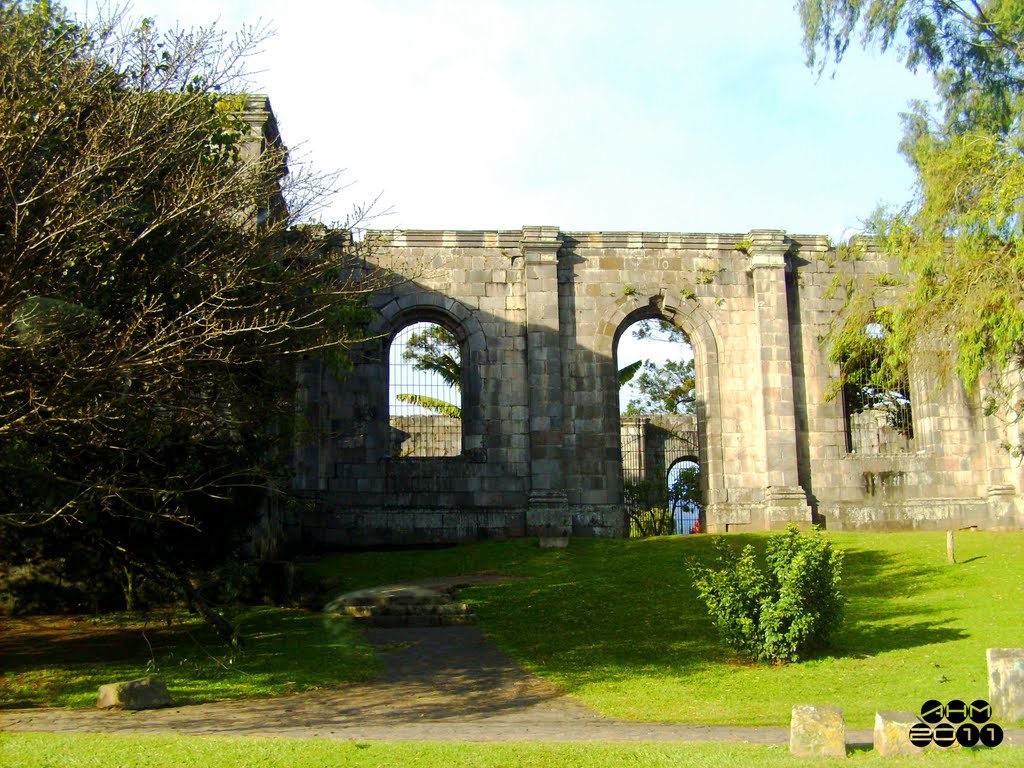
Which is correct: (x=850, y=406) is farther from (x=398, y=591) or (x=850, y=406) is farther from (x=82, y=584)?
(x=82, y=584)

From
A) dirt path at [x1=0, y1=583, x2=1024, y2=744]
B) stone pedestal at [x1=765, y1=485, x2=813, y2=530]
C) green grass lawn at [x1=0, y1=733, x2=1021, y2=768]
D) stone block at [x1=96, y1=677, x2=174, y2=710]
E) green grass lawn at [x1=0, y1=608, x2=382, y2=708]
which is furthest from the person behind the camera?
stone pedestal at [x1=765, y1=485, x2=813, y2=530]

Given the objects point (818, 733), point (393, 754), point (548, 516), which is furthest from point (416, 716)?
point (548, 516)

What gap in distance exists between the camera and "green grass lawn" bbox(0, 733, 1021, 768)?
23.4 feet

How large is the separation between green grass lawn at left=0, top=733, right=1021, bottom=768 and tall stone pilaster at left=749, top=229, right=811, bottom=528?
518 inches

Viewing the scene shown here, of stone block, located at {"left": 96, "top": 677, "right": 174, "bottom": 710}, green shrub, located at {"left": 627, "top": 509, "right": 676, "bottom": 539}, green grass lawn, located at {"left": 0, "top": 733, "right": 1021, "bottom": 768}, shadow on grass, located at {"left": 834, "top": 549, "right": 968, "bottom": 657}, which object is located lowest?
green grass lawn, located at {"left": 0, "top": 733, "right": 1021, "bottom": 768}

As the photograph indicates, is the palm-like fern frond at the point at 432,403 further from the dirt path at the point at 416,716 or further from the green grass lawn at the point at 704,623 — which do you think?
the dirt path at the point at 416,716

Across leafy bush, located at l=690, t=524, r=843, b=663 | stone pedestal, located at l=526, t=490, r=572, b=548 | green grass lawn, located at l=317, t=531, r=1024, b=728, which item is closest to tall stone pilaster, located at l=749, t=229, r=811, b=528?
green grass lawn, located at l=317, t=531, r=1024, b=728

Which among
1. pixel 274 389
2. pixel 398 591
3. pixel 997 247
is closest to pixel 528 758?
pixel 274 389

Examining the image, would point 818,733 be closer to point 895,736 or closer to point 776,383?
point 895,736

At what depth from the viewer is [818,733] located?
733cm

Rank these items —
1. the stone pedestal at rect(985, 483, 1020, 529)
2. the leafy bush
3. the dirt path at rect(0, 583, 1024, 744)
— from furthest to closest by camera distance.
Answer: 1. the stone pedestal at rect(985, 483, 1020, 529)
2. the leafy bush
3. the dirt path at rect(0, 583, 1024, 744)

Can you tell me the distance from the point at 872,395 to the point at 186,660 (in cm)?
1703

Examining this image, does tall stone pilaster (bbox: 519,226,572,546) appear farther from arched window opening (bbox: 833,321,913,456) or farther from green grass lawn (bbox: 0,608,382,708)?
green grass lawn (bbox: 0,608,382,708)

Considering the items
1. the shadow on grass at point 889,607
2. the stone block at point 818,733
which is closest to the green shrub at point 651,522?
the shadow on grass at point 889,607
